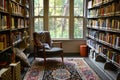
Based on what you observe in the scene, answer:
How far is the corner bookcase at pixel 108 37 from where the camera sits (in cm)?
400

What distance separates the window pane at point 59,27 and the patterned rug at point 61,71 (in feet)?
5.35

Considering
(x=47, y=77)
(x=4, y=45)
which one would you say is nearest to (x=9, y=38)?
(x=4, y=45)

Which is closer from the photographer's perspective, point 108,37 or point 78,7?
point 108,37

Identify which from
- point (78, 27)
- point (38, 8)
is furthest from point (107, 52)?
point (38, 8)

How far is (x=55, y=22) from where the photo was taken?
7055mm

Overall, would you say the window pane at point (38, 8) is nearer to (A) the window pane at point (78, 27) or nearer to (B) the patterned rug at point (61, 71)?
(A) the window pane at point (78, 27)

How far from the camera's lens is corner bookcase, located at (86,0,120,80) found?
4.00 meters

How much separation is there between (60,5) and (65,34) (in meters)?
1.10

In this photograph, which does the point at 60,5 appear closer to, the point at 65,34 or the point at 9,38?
the point at 65,34

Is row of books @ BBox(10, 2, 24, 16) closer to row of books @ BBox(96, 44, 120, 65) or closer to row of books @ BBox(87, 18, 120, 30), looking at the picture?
row of books @ BBox(87, 18, 120, 30)

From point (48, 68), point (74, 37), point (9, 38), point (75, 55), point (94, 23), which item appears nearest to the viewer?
point (9, 38)

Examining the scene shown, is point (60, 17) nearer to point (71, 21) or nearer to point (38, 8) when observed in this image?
point (71, 21)

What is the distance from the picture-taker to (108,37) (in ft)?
14.8

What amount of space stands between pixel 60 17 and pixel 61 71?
292cm
